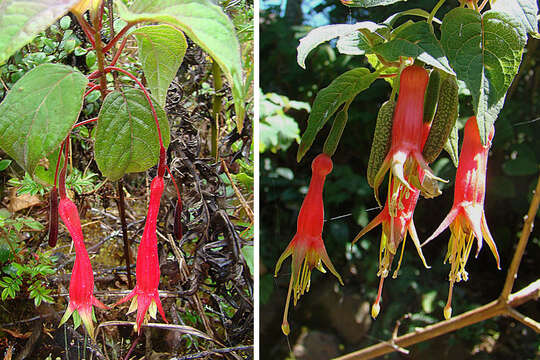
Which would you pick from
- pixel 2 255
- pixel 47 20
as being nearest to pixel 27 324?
pixel 2 255

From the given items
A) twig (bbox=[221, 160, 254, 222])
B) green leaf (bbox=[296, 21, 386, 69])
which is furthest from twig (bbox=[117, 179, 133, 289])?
green leaf (bbox=[296, 21, 386, 69])

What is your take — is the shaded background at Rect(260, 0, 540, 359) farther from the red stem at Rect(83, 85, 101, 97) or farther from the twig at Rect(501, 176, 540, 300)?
the red stem at Rect(83, 85, 101, 97)

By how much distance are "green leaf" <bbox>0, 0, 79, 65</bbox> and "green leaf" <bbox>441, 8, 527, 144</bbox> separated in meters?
0.26

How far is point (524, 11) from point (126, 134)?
0.32 metres

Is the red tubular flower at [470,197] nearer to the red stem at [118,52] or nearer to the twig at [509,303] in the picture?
the twig at [509,303]

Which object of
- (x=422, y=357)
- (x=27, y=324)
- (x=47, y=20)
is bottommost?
(x=422, y=357)

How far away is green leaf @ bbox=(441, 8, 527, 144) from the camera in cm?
29

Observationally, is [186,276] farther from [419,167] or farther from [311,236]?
[419,167]

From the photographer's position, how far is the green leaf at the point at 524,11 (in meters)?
0.32

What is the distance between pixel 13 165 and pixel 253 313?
0.27 metres

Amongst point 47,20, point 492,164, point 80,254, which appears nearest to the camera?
point 47,20

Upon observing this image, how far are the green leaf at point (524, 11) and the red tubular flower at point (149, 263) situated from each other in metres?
0.31

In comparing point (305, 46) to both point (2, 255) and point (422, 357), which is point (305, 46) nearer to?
point (2, 255)

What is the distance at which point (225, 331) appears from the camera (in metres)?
0.50
